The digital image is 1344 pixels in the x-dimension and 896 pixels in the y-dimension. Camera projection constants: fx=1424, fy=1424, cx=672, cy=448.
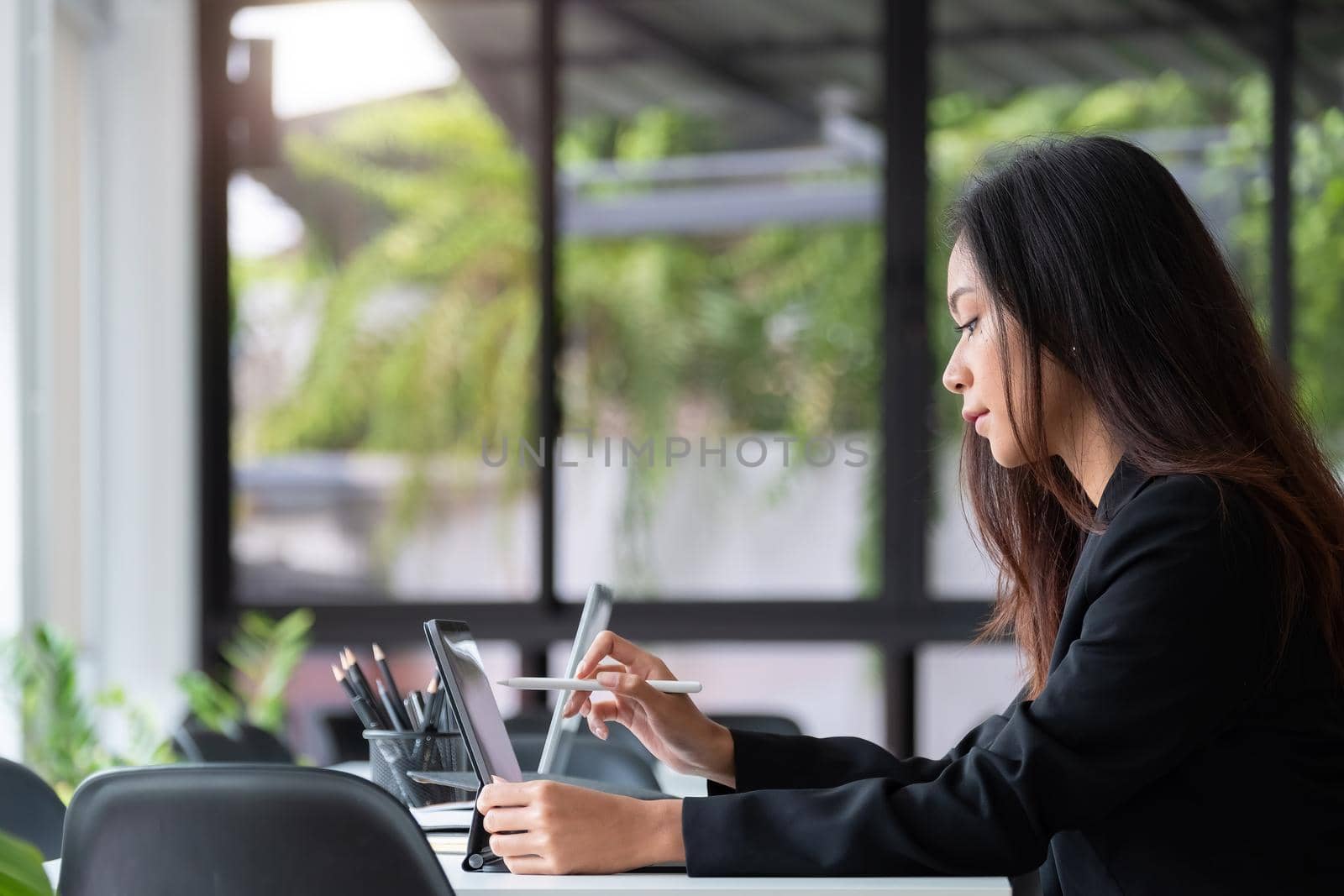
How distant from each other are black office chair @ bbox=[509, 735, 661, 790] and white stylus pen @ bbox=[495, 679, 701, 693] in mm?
1042

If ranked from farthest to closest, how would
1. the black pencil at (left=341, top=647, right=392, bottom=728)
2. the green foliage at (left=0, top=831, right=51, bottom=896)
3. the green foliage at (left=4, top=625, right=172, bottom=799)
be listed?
the green foliage at (left=4, top=625, right=172, bottom=799)
the black pencil at (left=341, top=647, right=392, bottom=728)
the green foliage at (left=0, top=831, right=51, bottom=896)

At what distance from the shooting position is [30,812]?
6.68 feet

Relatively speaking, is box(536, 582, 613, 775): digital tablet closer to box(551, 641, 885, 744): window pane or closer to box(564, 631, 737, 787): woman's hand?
box(564, 631, 737, 787): woman's hand

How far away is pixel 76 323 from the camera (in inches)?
166

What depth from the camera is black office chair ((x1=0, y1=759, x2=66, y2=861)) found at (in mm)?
2023

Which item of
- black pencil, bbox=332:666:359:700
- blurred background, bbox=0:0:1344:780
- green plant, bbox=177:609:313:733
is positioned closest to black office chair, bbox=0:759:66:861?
black pencil, bbox=332:666:359:700

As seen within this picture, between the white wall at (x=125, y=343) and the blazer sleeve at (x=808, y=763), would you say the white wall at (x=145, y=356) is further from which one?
the blazer sleeve at (x=808, y=763)

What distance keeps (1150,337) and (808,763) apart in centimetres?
65

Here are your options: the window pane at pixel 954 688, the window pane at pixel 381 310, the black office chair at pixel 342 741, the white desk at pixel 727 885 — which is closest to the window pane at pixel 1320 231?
the window pane at pixel 954 688

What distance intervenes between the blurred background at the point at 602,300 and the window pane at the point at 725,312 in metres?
0.01

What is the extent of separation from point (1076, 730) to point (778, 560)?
3.23 meters

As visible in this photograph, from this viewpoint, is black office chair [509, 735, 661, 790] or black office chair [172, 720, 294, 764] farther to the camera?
black office chair [172, 720, 294, 764]

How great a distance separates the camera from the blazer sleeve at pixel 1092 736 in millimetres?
1304

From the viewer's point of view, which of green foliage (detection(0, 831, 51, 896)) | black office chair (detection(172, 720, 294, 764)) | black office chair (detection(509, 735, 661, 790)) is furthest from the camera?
black office chair (detection(172, 720, 294, 764))
